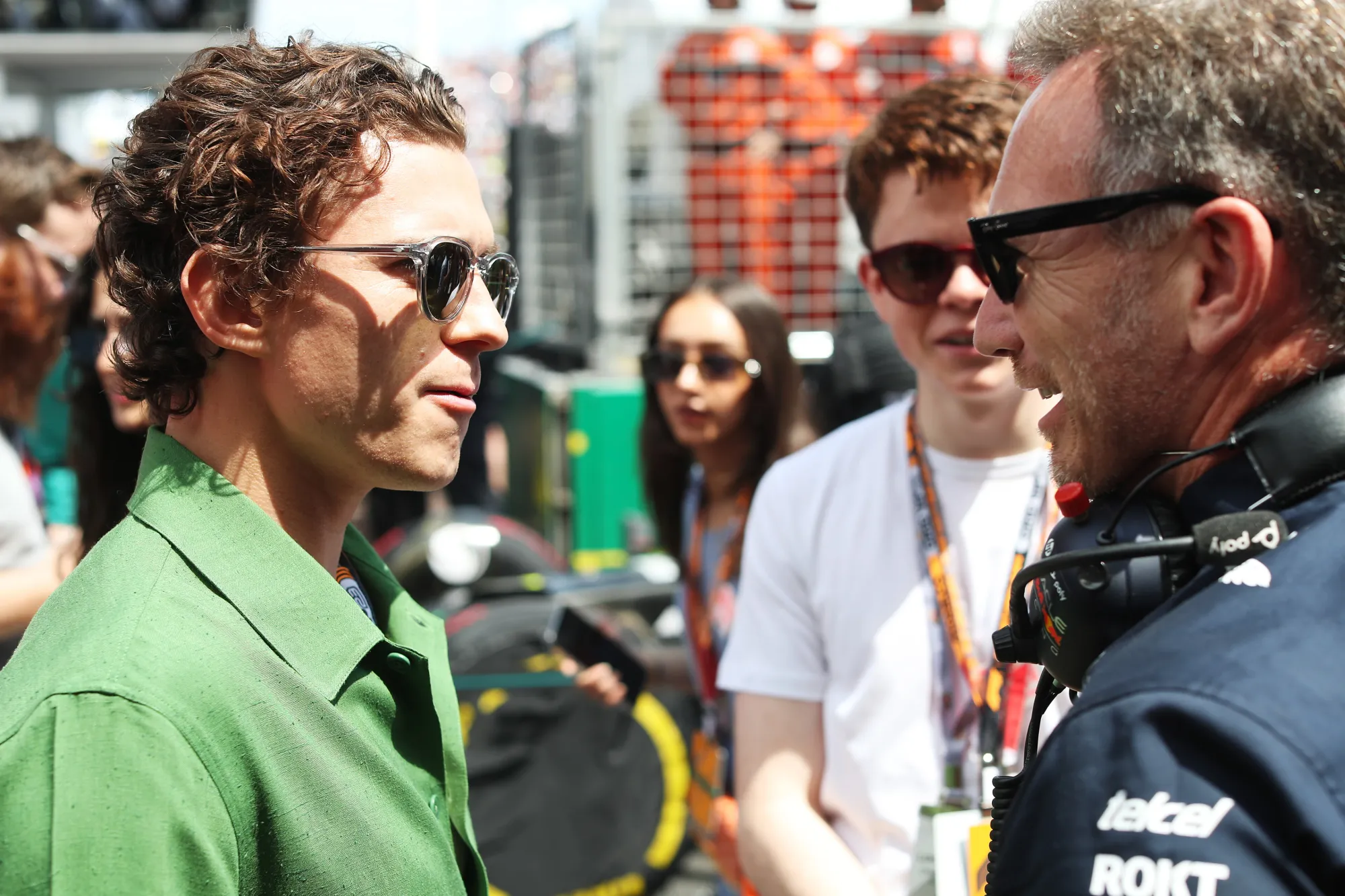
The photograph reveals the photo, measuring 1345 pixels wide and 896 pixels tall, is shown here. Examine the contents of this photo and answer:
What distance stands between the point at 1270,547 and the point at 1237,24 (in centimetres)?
51

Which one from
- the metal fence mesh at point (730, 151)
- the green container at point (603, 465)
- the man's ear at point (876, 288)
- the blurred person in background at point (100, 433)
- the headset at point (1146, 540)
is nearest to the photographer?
the headset at point (1146, 540)

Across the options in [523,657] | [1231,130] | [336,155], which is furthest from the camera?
[523,657]

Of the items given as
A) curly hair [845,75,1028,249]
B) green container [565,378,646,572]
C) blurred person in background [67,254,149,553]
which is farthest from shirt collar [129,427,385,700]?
green container [565,378,646,572]

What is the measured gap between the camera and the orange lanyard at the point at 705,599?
10.9ft

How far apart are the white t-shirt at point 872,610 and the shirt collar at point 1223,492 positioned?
0.99 meters

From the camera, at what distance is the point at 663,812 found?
4.55 m

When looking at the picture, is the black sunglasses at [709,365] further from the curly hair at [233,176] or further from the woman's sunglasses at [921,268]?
the curly hair at [233,176]

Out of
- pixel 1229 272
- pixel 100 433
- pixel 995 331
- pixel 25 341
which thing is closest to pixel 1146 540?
pixel 1229 272

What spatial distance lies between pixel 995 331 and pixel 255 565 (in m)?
0.96

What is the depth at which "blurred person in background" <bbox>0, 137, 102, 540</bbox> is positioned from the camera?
387 centimetres

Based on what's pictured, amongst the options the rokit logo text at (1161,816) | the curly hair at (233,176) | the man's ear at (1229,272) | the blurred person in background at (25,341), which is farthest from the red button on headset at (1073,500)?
the blurred person in background at (25,341)

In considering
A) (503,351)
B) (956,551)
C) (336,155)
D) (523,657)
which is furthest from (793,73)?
(336,155)

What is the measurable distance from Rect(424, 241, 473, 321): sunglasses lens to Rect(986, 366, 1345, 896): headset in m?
0.80

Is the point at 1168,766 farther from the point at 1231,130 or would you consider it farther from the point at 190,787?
the point at 190,787
